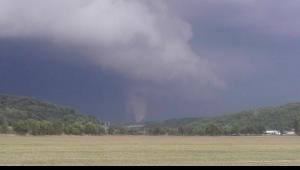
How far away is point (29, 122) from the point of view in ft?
506
